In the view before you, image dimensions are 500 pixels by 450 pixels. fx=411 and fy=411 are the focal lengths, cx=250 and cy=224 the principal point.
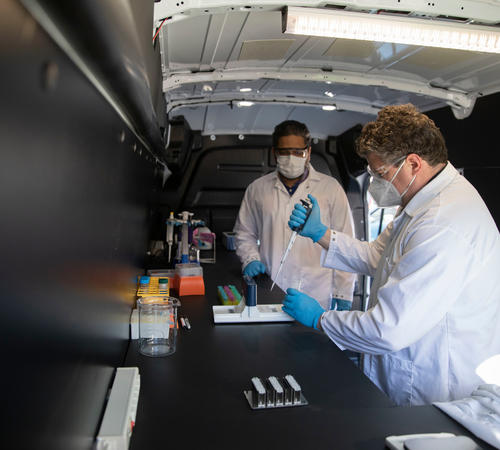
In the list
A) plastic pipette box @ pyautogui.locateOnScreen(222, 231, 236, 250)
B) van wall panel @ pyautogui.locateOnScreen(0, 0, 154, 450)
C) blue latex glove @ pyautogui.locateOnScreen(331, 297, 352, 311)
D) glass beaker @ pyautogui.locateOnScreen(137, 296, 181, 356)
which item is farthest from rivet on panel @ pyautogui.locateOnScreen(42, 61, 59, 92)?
plastic pipette box @ pyautogui.locateOnScreen(222, 231, 236, 250)

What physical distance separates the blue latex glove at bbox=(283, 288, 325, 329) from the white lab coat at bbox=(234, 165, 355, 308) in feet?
3.46

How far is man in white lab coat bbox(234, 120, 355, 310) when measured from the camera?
2.66 meters

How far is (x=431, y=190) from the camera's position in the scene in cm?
155

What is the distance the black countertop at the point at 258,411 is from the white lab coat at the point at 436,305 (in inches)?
6.2

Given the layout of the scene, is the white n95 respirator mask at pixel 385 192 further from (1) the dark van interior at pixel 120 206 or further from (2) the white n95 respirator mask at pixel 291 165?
(2) the white n95 respirator mask at pixel 291 165

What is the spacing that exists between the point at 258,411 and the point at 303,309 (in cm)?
59

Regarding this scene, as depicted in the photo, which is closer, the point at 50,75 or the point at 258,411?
the point at 50,75

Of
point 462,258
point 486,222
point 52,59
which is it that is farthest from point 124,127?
point 486,222

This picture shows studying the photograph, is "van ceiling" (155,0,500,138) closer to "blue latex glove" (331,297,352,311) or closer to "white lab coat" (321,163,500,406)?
"white lab coat" (321,163,500,406)

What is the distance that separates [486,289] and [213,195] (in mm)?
2816

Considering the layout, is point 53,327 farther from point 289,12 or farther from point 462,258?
point 289,12

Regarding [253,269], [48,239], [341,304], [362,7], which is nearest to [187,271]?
[253,269]

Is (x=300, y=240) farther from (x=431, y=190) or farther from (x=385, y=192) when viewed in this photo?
(x=431, y=190)

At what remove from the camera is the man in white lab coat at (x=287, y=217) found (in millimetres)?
2660
